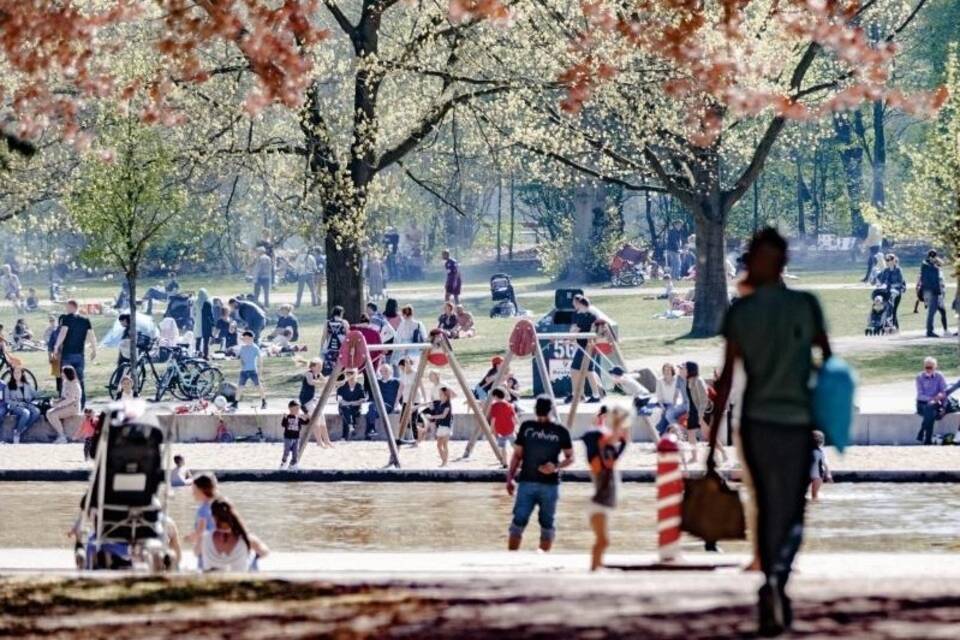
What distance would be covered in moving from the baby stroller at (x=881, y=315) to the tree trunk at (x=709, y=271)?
119 inches

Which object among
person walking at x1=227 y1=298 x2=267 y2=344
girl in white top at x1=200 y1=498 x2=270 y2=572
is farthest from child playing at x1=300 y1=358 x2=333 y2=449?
person walking at x1=227 y1=298 x2=267 y2=344

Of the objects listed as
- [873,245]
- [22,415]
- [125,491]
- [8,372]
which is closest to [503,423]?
[22,415]

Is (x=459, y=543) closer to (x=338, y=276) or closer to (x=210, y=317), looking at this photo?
(x=338, y=276)

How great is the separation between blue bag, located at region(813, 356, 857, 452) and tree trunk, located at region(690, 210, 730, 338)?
1432 inches

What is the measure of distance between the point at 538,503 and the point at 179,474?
18.4 ft

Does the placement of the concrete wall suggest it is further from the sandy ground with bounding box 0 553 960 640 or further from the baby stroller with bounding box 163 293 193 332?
the baby stroller with bounding box 163 293 193 332

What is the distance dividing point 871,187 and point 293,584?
74.9 m

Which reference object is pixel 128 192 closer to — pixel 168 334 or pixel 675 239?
pixel 168 334

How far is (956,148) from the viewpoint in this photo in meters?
40.0

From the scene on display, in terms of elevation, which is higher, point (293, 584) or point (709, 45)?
point (709, 45)

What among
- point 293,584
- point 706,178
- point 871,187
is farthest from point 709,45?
point 871,187

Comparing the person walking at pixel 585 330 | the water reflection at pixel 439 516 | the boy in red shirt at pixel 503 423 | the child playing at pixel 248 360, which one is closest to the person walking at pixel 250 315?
the child playing at pixel 248 360

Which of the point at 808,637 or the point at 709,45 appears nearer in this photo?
the point at 808,637

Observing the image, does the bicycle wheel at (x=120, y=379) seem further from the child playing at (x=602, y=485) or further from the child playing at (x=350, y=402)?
the child playing at (x=602, y=485)
